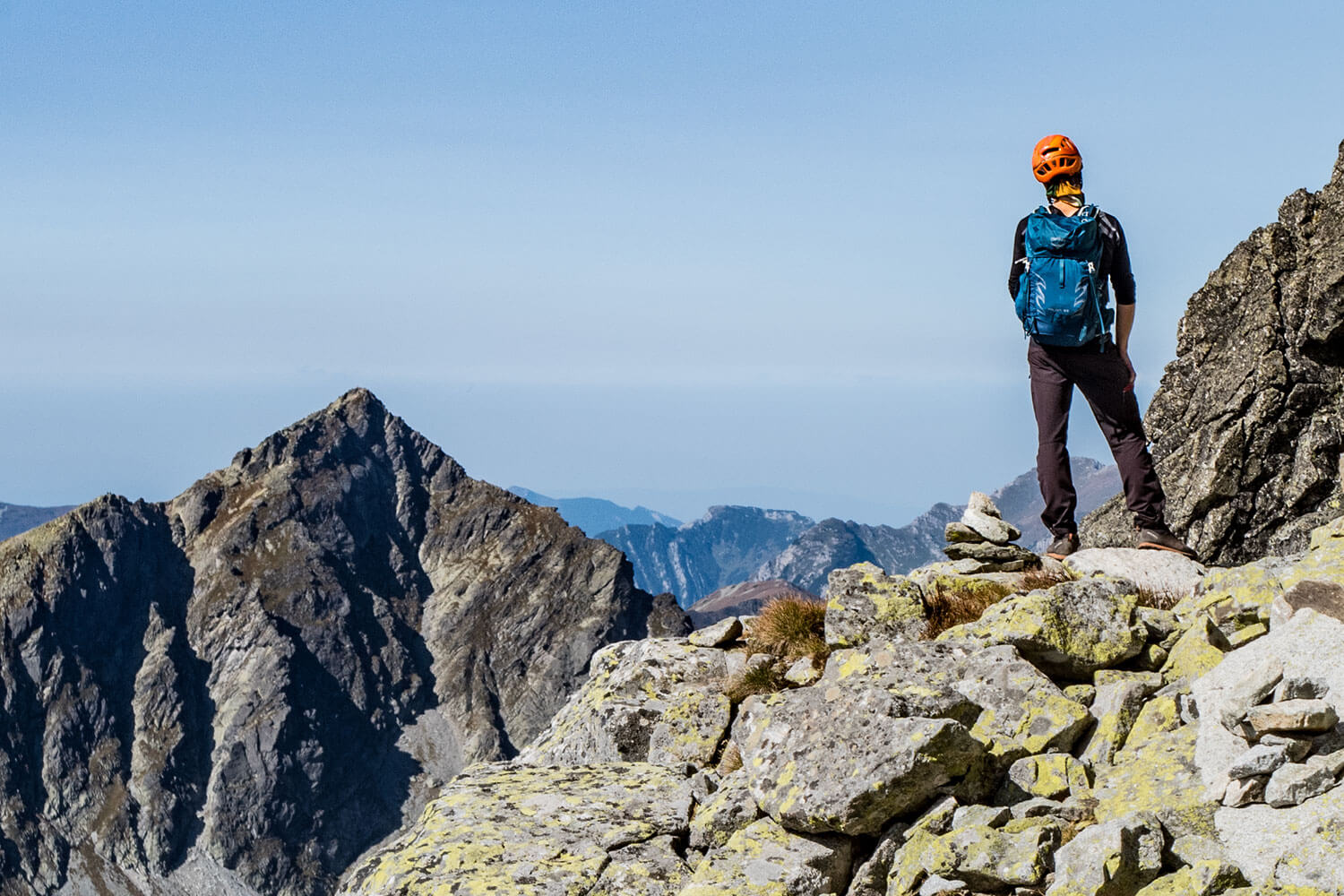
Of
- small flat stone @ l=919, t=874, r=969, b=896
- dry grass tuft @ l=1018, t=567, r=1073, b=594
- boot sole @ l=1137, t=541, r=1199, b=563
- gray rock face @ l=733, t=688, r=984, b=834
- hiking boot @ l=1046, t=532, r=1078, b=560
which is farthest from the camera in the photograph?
hiking boot @ l=1046, t=532, r=1078, b=560

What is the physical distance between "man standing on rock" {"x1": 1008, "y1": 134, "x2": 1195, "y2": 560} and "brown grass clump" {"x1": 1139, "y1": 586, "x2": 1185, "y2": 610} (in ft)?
9.40

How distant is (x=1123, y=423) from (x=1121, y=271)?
227 cm

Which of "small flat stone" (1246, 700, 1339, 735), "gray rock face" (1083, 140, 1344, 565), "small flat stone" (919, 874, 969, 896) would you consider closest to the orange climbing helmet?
"gray rock face" (1083, 140, 1344, 565)

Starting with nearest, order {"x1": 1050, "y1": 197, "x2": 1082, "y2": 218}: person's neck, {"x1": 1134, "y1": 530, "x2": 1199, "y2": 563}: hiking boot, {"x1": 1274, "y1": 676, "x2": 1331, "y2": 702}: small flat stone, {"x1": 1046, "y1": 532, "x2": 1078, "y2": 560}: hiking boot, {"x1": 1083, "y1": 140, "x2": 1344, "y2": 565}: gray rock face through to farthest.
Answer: {"x1": 1274, "y1": 676, "x2": 1331, "y2": 702}: small flat stone
{"x1": 1050, "y1": 197, "x2": 1082, "y2": 218}: person's neck
{"x1": 1134, "y1": 530, "x2": 1199, "y2": 563}: hiking boot
{"x1": 1046, "y1": 532, "x2": 1078, "y2": 560}: hiking boot
{"x1": 1083, "y1": 140, "x2": 1344, "y2": 565}: gray rock face

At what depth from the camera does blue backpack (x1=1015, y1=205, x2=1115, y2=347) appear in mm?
15594

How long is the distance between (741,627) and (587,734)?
3.12 m

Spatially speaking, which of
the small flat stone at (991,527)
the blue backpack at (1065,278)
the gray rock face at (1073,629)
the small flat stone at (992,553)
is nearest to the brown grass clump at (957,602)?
the gray rock face at (1073,629)

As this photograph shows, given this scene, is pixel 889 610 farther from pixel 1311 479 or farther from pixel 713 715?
pixel 1311 479

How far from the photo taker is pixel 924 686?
37.3ft

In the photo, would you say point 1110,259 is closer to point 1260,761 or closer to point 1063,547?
point 1063,547

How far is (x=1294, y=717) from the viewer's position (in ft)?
30.1

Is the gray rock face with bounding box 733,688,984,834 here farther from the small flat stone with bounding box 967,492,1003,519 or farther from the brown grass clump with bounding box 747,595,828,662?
the small flat stone with bounding box 967,492,1003,519

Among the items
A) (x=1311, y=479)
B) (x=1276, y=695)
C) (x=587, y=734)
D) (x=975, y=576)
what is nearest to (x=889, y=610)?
(x=975, y=576)

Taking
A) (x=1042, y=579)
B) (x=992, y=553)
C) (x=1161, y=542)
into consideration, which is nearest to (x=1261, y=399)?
(x=1161, y=542)
